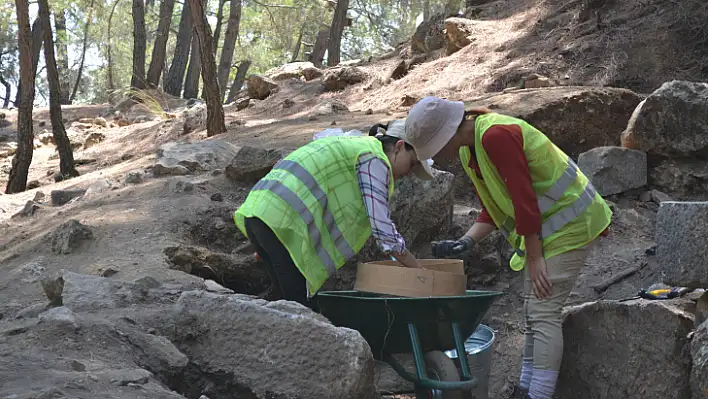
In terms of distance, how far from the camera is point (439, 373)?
132 inches

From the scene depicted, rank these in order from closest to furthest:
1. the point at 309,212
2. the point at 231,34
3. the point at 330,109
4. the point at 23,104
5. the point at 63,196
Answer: the point at 309,212
the point at 63,196
the point at 23,104
the point at 330,109
the point at 231,34

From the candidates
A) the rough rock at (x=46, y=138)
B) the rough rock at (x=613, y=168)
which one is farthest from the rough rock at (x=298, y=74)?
the rough rock at (x=613, y=168)

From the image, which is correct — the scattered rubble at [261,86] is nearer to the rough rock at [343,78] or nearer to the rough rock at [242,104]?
the rough rock at [242,104]

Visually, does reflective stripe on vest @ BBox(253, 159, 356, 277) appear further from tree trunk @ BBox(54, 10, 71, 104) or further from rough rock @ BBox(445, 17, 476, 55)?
tree trunk @ BBox(54, 10, 71, 104)

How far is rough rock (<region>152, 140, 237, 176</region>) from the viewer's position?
23.9 feet

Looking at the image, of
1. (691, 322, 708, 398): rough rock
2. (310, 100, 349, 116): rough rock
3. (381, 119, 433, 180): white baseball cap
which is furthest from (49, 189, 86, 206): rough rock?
(691, 322, 708, 398): rough rock

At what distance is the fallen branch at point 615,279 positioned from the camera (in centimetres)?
525

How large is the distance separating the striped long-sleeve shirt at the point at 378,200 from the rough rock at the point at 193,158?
4.09 metres

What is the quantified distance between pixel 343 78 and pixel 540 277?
9.81 meters

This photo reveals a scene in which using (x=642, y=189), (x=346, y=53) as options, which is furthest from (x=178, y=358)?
(x=346, y=53)

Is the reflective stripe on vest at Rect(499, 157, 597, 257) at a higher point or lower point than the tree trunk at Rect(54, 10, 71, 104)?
lower

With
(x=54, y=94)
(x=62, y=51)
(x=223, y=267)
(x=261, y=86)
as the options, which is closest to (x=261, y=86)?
(x=261, y=86)

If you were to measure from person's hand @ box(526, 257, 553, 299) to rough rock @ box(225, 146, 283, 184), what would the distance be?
11.3 feet

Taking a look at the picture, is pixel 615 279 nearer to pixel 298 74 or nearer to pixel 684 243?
pixel 684 243
